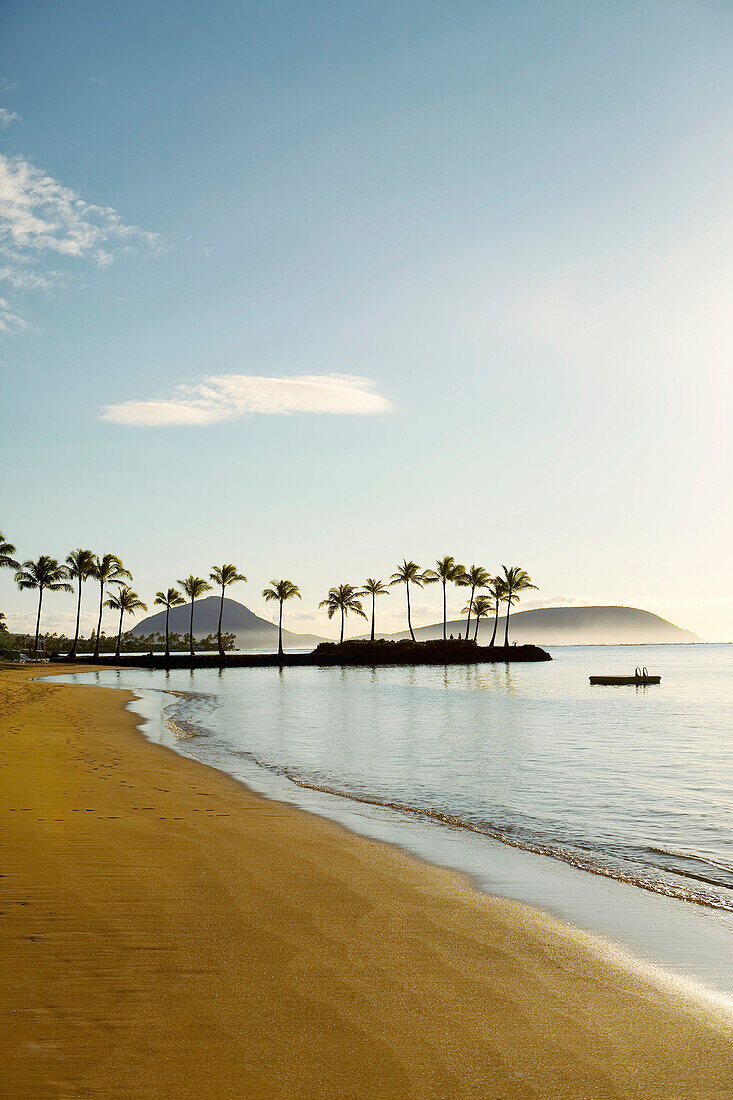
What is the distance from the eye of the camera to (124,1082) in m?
3.22

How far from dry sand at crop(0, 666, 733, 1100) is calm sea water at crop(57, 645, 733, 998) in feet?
9.61

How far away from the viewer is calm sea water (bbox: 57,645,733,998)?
8.99 meters

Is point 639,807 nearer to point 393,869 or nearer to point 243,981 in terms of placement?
point 393,869

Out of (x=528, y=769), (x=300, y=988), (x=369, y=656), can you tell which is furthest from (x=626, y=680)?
(x=300, y=988)

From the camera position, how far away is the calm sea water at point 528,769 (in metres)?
8.99

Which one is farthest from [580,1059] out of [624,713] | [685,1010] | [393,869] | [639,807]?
[624,713]

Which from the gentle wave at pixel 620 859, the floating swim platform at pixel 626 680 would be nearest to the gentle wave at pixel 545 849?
the gentle wave at pixel 620 859

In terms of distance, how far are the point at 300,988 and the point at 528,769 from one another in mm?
12466

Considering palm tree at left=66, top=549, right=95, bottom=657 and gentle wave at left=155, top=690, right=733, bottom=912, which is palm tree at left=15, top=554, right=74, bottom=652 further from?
gentle wave at left=155, top=690, right=733, bottom=912

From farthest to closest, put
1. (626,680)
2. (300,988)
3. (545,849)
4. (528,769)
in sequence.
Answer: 1. (626,680)
2. (528,769)
3. (545,849)
4. (300,988)

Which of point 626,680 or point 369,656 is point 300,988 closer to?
point 626,680

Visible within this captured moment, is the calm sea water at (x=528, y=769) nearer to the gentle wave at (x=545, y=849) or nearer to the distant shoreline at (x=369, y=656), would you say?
the gentle wave at (x=545, y=849)

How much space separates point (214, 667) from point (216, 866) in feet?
291

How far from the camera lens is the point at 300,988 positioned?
4305 mm
